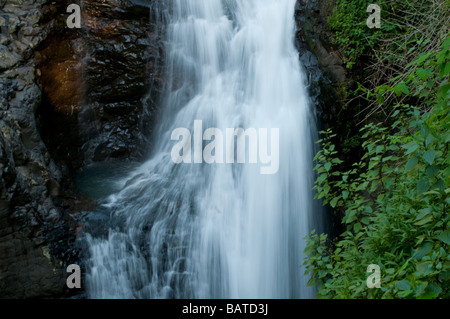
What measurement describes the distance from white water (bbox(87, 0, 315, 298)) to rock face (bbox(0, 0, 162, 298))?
0.43 m

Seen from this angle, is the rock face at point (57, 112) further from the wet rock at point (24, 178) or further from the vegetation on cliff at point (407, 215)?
the vegetation on cliff at point (407, 215)

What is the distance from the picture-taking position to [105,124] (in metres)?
6.29

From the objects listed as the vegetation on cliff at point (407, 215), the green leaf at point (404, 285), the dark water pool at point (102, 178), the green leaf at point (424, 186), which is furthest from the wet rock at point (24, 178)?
the green leaf at point (424, 186)

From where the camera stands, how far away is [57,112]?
226 inches

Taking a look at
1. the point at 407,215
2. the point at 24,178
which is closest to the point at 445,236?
the point at 407,215

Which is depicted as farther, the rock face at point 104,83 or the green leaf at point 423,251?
the rock face at point 104,83

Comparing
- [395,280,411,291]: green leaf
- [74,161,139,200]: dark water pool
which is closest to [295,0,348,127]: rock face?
[74,161,139,200]: dark water pool

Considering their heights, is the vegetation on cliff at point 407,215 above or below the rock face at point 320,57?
below

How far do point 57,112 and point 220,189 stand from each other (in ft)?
8.87

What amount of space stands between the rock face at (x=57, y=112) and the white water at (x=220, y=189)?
0.43 meters

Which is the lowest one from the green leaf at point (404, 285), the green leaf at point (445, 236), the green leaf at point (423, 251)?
the green leaf at point (404, 285)

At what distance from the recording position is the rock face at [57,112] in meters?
4.34

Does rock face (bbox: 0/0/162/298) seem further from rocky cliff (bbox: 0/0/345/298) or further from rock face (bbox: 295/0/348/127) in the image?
rock face (bbox: 295/0/348/127)

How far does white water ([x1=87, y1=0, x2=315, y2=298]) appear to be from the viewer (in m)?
4.55
